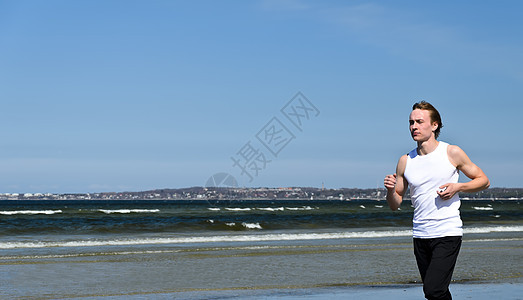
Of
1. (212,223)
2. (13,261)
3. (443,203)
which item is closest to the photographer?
(443,203)

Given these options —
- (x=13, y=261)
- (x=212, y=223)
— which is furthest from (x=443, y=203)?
(x=212, y=223)

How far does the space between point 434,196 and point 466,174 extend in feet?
1.06

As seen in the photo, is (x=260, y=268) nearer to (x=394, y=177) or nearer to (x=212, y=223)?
(x=394, y=177)

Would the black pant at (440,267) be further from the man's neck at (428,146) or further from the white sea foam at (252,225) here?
A: the white sea foam at (252,225)

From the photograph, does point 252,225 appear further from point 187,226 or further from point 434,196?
point 434,196

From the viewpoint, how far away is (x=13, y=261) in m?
15.4

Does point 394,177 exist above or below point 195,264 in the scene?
above

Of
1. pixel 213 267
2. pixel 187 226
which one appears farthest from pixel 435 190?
pixel 187 226

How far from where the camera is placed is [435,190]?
4988 mm

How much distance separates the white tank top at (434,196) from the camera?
16.3 feet

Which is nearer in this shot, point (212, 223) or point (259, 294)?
point (259, 294)

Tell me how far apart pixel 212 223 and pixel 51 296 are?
27.0 metres

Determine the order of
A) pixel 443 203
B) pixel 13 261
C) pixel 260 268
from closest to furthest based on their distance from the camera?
pixel 443 203
pixel 260 268
pixel 13 261

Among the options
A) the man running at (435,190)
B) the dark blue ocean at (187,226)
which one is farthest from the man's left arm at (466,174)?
the dark blue ocean at (187,226)
